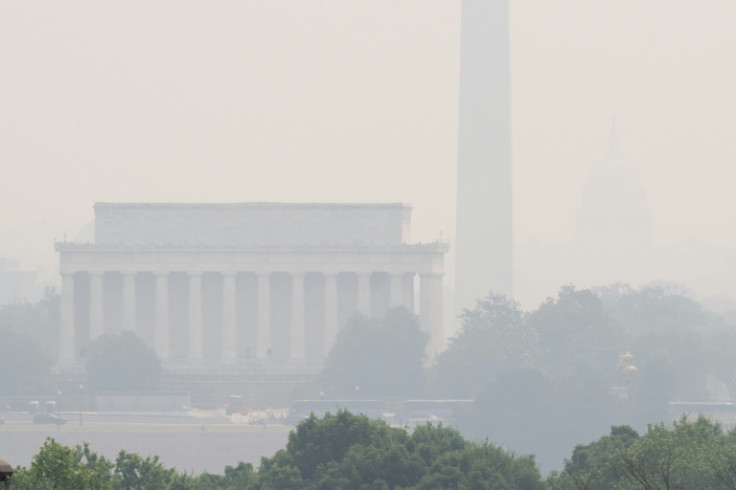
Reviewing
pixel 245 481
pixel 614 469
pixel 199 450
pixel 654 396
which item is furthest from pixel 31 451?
pixel 614 469

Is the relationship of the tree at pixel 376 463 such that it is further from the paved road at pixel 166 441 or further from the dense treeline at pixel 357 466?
the paved road at pixel 166 441

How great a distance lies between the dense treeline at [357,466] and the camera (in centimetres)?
8481

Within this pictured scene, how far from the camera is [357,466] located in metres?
89.7

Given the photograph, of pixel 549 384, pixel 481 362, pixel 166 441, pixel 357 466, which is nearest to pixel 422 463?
pixel 357 466

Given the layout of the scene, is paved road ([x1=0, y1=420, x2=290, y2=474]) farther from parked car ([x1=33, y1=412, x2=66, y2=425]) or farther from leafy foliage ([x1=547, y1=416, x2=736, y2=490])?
leafy foliage ([x1=547, y1=416, x2=736, y2=490])

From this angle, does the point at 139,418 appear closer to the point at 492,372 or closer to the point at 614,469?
the point at 492,372

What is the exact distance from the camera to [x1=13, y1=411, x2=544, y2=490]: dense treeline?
8481cm

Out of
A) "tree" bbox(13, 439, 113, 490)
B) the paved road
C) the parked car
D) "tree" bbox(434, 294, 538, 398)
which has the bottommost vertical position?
"tree" bbox(13, 439, 113, 490)

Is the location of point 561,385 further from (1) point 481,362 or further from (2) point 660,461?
(2) point 660,461

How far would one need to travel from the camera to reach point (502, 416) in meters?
174

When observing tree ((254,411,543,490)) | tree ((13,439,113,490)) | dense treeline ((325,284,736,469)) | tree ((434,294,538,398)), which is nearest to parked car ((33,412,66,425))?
dense treeline ((325,284,736,469))

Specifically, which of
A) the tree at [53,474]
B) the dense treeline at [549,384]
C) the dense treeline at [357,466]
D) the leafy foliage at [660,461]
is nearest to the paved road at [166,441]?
the dense treeline at [549,384]

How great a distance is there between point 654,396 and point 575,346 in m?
18.0

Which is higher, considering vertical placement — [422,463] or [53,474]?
[422,463]
